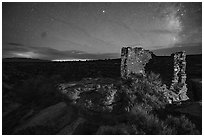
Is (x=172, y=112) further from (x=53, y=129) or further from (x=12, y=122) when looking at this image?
(x=12, y=122)

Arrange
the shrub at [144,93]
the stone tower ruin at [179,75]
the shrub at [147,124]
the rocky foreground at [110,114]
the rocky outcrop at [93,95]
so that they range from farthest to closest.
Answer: the stone tower ruin at [179,75]
the shrub at [144,93]
the rocky outcrop at [93,95]
the rocky foreground at [110,114]
the shrub at [147,124]

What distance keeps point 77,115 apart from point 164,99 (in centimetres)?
484

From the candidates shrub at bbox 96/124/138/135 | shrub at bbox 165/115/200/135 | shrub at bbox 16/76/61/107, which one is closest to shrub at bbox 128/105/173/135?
shrub at bbox 165/115/200/135

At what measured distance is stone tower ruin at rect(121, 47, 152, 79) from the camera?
40.7 ft

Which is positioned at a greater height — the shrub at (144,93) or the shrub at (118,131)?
the shrub at (144,93)

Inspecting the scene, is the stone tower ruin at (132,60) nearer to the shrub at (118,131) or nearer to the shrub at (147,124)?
the shrub at (147,124)

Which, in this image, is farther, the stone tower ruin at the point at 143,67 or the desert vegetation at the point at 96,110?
the stone tower ruin at the point at 143,67

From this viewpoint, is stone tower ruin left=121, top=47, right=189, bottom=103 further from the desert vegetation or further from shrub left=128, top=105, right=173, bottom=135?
shrub left=128, top=105, right=173, bottom=135

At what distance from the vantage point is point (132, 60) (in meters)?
12.7

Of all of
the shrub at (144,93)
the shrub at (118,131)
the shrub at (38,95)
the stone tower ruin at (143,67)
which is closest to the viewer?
the shrub at (118,131)

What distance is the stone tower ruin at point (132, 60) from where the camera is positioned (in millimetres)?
12406

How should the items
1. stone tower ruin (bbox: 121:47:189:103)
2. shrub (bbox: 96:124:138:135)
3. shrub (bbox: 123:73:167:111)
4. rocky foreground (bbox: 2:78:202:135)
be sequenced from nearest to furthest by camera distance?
shrub (bbox: 96:124:138:135) < rocky foreground (bbox: 2:78:202:135) < shrub (bbox: 123:73:167:111) < stone tower ruin (bbox: 121:47:189:103)

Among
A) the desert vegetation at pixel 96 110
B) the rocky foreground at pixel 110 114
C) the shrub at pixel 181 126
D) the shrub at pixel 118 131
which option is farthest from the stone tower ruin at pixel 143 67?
the shrub at pixel 118 131

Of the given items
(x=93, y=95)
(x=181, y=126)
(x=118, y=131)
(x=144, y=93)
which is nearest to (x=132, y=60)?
(x=144, y=93)
